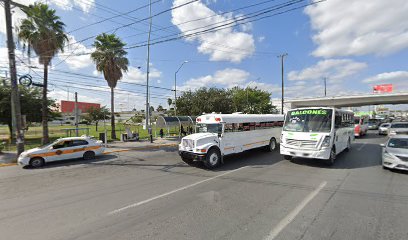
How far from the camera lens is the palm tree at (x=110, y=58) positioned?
21797 mm

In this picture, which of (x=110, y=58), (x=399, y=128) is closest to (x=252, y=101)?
(x=399, y=128)

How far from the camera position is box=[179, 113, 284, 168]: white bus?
31.7 feet

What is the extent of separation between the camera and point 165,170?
31.2 feet

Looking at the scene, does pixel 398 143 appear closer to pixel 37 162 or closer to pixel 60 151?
pixel 60 151

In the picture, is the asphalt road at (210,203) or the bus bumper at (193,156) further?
the bus bumper at (193,156)

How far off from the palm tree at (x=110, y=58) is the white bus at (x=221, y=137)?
14.8m

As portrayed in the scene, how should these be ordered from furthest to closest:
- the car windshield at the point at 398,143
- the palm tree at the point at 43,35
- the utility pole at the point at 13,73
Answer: the palm tree at the point at 43,35 → the utility pole at the point at 13,73 → the car windshield at the point at 398,143

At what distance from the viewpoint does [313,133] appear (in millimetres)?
9516

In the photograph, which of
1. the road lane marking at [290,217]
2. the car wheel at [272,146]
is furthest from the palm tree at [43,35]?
the road lane marking at [290,217]

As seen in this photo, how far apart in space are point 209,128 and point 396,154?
292 inches

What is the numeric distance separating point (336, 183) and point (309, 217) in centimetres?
312

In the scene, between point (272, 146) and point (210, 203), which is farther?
point (272, 146)

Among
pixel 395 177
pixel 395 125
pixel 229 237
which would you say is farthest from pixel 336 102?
pixel 229 237

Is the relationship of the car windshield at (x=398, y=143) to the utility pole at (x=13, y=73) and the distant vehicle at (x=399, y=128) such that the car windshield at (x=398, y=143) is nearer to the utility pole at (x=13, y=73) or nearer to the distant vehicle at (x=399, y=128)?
the distant vehicle at (x=399, y=128)
